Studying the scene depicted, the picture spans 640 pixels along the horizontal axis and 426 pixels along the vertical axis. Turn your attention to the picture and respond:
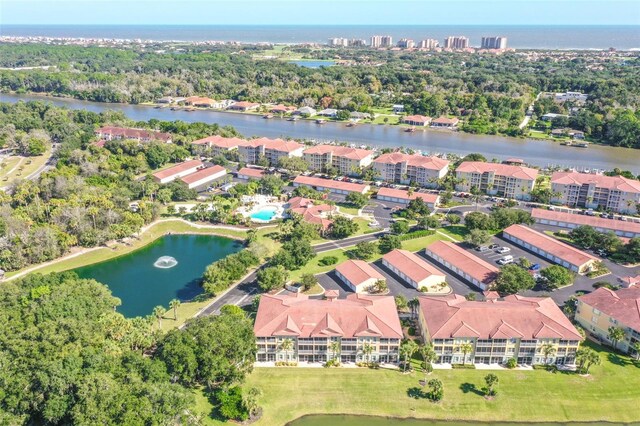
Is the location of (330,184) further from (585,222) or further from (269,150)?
(585,222)

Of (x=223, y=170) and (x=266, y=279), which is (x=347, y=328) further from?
(x=223, y=170)

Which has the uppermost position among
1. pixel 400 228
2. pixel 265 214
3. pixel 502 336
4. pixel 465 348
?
pixel 502 336

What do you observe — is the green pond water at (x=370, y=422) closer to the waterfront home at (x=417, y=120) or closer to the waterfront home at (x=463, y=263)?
the waterfront home at (x=463, y=263)

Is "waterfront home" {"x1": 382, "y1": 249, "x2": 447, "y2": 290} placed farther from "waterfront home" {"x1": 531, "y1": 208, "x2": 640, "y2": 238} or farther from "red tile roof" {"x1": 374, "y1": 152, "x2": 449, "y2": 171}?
"red tile roof" {"x1": 374, "y1": 152, "x2": 449, "y2": 171}

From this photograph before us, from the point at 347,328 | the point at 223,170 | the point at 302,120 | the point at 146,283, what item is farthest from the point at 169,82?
the point at 347,328

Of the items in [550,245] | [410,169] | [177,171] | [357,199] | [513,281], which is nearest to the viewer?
[513,281]

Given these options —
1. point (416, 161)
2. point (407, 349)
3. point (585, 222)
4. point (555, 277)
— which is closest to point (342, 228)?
point (555, 277)

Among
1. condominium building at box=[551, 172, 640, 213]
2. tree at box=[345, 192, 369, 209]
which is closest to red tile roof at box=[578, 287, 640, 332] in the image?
condominium building at box=[551, 172, 640, 213]
